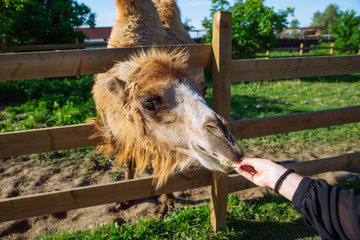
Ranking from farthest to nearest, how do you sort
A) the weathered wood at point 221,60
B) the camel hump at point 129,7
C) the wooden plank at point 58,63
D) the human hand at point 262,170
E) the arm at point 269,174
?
the camel hump at point 129,7, the weathered wood at point 221,60, the wooden plank at point 58,63, the human hand at point 262,170, the arm at point 269,174

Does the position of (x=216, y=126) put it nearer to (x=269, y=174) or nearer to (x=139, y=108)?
(x=269, y=174)

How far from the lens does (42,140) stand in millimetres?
2365

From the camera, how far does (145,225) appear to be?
3047mm

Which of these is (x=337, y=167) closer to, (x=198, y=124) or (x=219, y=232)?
(x=219, y=232)

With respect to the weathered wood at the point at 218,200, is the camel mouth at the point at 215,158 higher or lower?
higher

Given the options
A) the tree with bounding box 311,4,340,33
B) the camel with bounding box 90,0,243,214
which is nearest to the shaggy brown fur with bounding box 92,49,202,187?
A: the camel with bounding box 90,0,243,214

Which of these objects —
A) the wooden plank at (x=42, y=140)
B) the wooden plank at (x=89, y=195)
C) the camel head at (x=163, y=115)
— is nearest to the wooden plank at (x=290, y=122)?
the wooden plank at (x=89, y=195)

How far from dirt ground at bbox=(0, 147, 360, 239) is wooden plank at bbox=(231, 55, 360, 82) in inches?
77.5

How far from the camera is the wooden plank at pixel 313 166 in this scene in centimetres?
302

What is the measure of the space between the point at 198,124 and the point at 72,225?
2.50 m

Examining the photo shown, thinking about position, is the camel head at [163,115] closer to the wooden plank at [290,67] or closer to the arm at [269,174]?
the arm at [269,174]

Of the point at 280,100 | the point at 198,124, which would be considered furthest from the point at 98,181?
the point at 280,100

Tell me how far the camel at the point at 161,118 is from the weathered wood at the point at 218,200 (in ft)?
2.29

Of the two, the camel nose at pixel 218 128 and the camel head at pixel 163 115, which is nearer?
the camel nose at pixel 218 128
